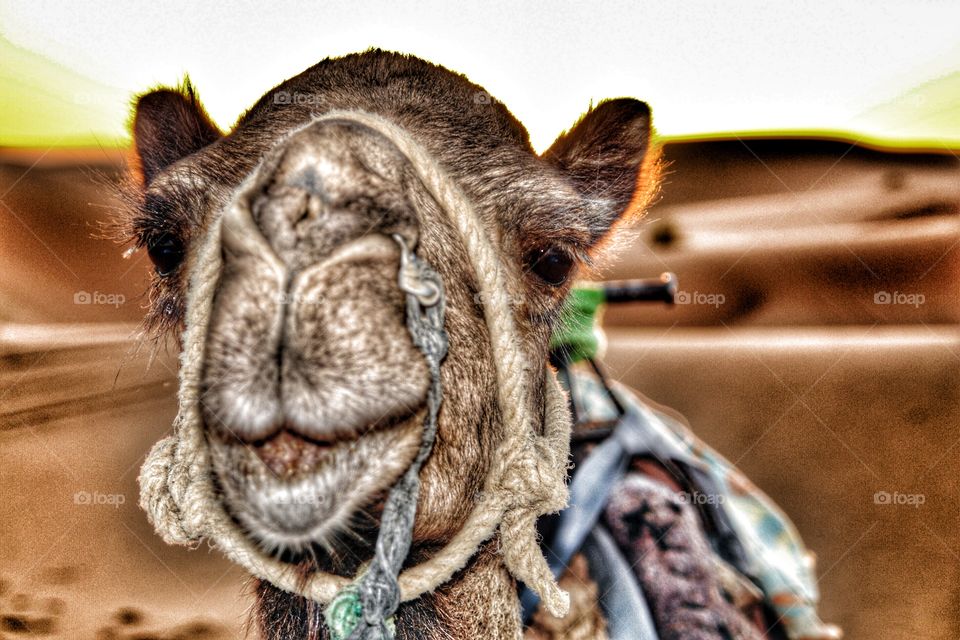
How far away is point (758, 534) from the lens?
126 inches

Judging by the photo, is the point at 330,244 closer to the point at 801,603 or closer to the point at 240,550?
the point at 240,550

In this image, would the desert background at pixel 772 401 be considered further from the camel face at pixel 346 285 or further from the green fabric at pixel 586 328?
the camel face at pixel 346 285

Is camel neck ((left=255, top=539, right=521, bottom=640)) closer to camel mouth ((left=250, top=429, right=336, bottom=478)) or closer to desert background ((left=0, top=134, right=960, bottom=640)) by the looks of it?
camel mouth ((left=250, top=429, right=336, bottom=478))

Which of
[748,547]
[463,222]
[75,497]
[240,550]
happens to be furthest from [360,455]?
[75,497]

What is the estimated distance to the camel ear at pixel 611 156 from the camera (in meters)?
2.03

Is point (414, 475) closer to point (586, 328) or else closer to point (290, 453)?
point (290, 453)

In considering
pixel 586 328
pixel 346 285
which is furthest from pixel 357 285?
pixel 586 328

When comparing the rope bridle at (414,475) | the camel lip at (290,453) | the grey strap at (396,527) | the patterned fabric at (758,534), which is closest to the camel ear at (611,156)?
the rope bridle at (414,475)

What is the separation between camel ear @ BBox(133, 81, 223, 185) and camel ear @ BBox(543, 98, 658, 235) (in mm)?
1101

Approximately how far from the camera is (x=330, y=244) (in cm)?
100

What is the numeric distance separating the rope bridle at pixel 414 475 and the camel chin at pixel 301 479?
0.27 ft

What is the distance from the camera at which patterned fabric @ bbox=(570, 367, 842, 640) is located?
2.96 meters

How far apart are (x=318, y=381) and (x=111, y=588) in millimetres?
5303

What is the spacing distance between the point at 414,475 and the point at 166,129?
4.96 ft
